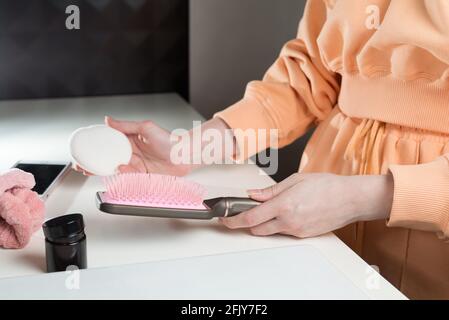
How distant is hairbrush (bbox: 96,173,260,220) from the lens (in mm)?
596

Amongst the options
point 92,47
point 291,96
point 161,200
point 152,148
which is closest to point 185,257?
point 161,200

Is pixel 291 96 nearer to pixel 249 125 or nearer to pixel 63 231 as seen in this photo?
pixel 249 125

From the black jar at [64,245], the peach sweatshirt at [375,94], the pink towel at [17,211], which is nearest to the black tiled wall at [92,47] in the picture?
the peach sweatshirt at [375,94]

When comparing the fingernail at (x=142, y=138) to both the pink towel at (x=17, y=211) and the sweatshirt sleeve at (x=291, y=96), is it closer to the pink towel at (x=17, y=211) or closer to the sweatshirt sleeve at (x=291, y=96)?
the sweatshirt sleeve at (x=291, y=96)

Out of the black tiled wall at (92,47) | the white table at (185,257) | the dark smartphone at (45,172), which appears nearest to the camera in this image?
the white table at (185,257)

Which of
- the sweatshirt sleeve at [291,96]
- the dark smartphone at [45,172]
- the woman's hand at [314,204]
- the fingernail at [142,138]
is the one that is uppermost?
the sweatshirt sleeve at [291,96]

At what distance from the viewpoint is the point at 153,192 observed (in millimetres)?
631

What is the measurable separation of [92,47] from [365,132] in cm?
76

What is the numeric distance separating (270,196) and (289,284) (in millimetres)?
133

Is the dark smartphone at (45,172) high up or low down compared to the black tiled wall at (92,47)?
down

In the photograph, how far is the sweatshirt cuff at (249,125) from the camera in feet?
2.79

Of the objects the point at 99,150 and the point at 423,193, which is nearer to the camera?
the point at 423,193

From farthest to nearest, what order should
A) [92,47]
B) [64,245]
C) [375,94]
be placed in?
[92,47]
[375,94]
[64,245]
